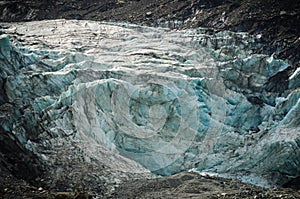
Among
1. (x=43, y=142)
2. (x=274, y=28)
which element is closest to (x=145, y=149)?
(x=43, y=142)

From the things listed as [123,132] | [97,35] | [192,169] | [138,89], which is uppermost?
[97,35]

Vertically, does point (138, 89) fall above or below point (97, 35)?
below

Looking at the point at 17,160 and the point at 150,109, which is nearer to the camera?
the point at 17,160

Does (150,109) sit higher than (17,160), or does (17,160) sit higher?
(150,109)

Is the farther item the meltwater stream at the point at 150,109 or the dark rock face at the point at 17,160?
the meltwater stream at the point at 150,109

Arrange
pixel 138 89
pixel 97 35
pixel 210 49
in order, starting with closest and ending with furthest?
pixel 138 89, pixel 210 49, pixel 97 35

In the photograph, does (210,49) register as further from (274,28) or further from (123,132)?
(123,132)

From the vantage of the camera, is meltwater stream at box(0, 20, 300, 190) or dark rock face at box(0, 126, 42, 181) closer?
dark rock face at box(0, 126, 42, 181)

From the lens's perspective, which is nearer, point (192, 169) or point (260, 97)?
point (192, 169)
